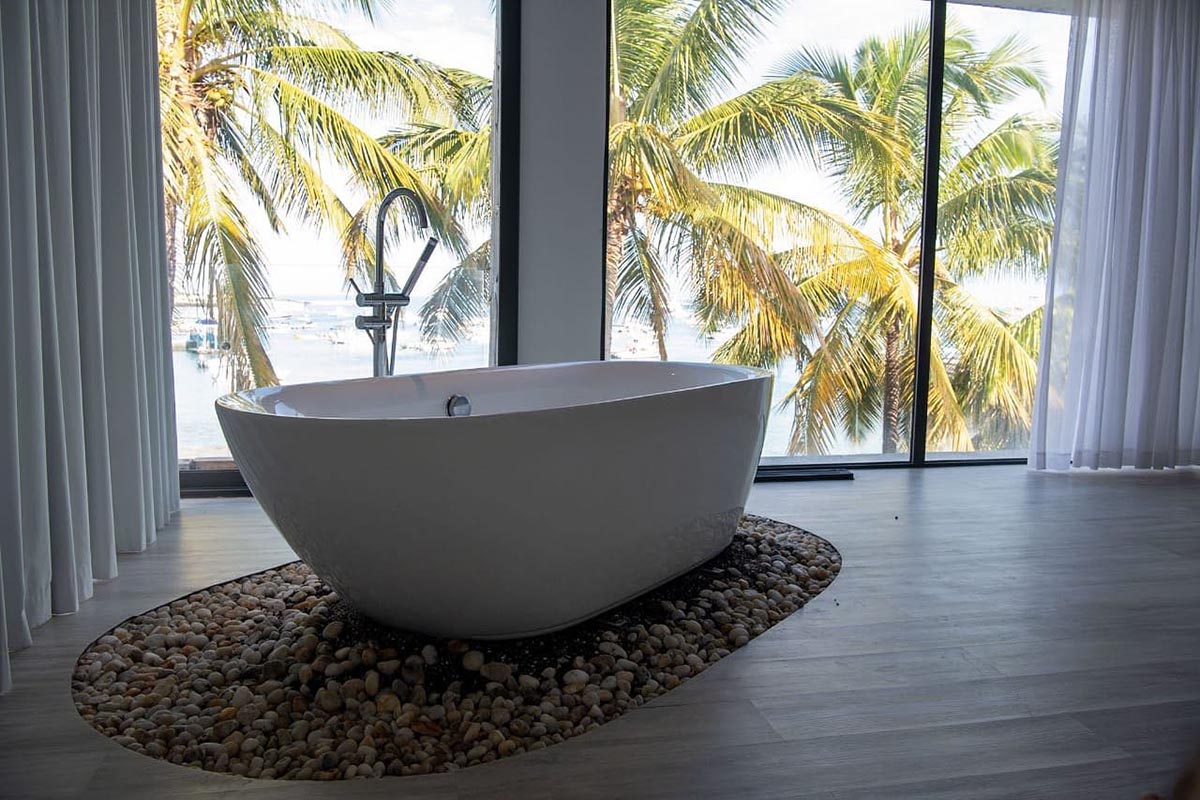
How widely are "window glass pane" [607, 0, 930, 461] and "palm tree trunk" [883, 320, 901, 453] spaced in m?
0.02

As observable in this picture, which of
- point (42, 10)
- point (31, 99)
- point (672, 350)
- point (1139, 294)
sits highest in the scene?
point (42, 10)

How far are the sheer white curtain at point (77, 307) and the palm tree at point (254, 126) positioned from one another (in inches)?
26.7

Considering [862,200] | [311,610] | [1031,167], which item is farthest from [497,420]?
[1031,167]

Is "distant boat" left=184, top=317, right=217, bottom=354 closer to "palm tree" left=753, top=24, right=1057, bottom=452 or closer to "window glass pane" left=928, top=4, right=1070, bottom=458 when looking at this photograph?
"palm tree" left=753, top=24, right=1057, bottom=452

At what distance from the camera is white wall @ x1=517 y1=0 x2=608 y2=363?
349 centimetres

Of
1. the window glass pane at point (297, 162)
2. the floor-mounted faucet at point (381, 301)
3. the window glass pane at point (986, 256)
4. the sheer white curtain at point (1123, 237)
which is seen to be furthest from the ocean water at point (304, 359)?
the window glass pane at point (986, 256)

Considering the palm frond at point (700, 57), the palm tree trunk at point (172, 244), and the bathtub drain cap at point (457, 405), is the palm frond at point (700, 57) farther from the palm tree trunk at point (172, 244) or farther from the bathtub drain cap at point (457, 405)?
the bathtub drain cap at point (457, 405)

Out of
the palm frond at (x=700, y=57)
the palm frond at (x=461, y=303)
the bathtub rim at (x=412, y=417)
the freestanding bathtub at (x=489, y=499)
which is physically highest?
the palm frond at (x=700, y=57)

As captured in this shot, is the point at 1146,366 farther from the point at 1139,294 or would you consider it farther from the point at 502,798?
the point at 502,798

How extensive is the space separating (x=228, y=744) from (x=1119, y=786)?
4.66ft

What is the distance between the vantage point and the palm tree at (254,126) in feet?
11.6

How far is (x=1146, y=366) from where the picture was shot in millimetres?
3889

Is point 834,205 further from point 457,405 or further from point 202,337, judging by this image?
point 202,337

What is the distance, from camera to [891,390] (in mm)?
5695
